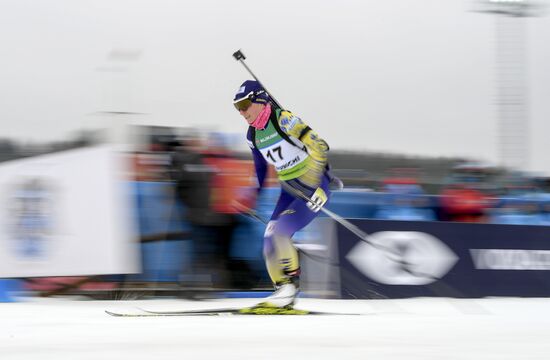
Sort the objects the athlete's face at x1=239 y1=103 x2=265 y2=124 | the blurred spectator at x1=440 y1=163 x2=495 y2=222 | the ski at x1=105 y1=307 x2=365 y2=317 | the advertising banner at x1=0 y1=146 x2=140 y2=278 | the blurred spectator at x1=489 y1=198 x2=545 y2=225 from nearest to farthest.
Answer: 1. the ski at x1=105 y1=307 x2=365 y2=317
2. the athlete's face at x1=239 y1=103 x2=265 y2=124
3. the advertising banner at x1=0 y1=146 x2=140 y2=278
4. the blurred spectator at x1=440 y1=163 x2=495 y2=222
5. the blurred spectator at x1=489 y1=198 x2=545 y2=225

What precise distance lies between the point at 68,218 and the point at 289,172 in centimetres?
208

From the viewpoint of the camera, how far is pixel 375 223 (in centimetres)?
815

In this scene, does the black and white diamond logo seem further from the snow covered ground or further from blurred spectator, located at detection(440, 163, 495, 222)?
the snow covered ground

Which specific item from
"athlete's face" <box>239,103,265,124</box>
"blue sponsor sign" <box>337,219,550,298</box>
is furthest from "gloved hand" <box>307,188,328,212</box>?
"blue sponsor sign" <box>337,219,550,298</box>

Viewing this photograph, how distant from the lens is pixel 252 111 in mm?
6199

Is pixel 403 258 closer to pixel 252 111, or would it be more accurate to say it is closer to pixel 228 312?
pixel 228 312

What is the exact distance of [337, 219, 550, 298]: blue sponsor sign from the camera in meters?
8.14

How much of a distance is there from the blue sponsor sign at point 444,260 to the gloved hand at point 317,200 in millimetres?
1796

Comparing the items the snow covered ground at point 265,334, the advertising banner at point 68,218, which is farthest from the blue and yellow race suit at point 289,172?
the advertising banner at point 68,218

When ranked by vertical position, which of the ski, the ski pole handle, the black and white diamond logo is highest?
the ski pole handle

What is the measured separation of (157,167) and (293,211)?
1683 millimetres

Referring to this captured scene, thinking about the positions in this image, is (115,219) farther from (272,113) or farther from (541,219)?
(541,219)

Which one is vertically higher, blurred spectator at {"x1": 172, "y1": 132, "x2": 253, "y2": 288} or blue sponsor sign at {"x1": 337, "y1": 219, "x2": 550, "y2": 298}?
blurred spectator at {"x1": 172, "y1": 132, "x2": 253, "y2": 288}

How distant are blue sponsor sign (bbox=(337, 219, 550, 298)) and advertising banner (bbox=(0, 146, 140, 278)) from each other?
229 cm
